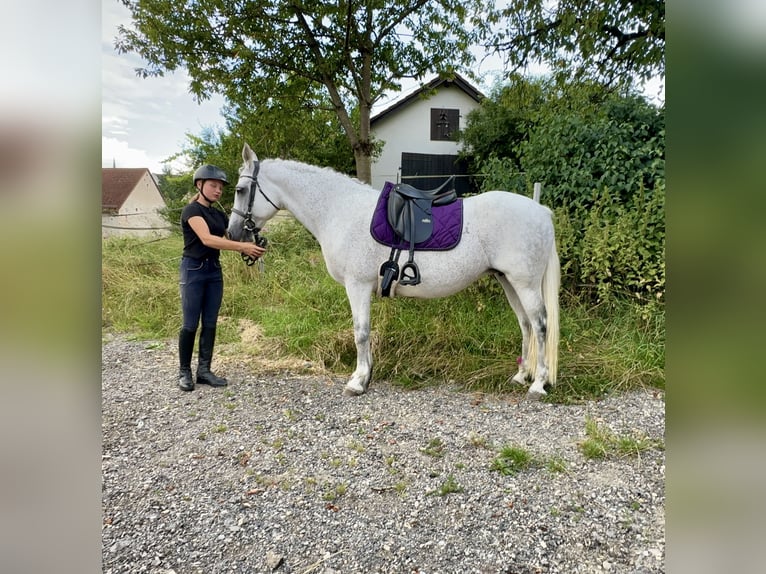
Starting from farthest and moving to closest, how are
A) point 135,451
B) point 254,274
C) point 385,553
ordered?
point 254,274 → point 135,451 → point 385,553

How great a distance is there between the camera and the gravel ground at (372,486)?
161 cm

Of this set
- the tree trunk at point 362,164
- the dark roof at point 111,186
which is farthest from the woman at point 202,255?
the tree trunk at point 362,164

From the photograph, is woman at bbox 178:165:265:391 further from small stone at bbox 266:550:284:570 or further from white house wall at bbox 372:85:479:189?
white house wall at bbox 372:85:479:189

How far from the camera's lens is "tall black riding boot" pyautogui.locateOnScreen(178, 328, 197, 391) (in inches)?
131

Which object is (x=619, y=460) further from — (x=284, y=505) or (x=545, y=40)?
(x=545, y=40)

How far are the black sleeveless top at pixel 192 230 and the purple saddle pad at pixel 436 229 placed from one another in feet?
4.15

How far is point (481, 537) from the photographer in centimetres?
168

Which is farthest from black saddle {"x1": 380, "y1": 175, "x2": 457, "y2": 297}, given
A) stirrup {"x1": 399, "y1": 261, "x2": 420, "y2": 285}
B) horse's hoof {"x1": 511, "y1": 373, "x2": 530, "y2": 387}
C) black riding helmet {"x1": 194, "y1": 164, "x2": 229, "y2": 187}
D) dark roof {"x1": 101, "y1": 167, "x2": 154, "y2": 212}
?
dark roof {"x1": 101, "y1": 167, "x2": 154, "y2": 212}

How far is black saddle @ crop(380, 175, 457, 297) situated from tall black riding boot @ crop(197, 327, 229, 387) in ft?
5.38

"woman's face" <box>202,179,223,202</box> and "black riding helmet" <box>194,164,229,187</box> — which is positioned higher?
"black riding helmet" <box>194,164,229,187</box>
